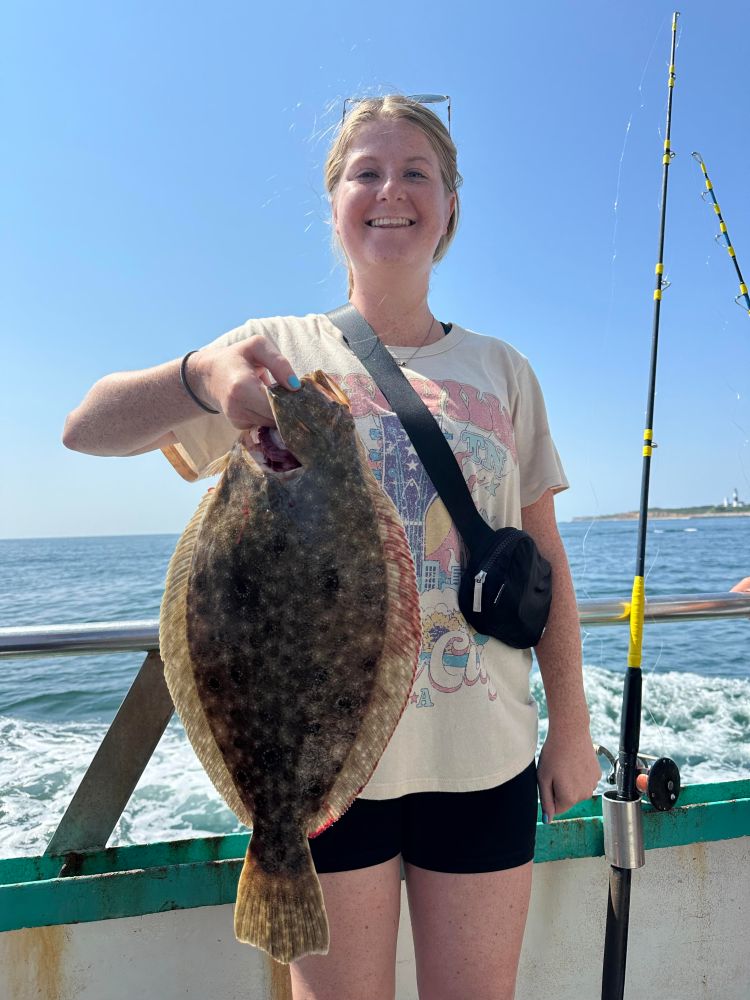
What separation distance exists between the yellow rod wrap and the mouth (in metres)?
1.42

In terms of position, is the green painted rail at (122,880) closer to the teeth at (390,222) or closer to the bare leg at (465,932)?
the bare leg at (465,932)

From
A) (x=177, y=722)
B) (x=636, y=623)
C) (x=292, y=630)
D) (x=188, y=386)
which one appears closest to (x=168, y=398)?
(x=188, y=386)

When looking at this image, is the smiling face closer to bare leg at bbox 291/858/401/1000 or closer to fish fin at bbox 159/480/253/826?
fish fin at bbox 159/480/253/826

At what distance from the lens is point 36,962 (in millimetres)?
1966

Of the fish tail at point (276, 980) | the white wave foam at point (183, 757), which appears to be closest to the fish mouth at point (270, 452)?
the fish tail at point (276, 980)

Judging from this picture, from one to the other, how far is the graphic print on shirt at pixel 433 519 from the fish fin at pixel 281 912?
0.46m

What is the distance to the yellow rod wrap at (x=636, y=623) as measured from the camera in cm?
225

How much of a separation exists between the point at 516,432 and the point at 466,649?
618 mm

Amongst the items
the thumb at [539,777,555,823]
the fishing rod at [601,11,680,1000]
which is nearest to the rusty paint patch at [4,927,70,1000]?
the thumb at [539,777,555,823]

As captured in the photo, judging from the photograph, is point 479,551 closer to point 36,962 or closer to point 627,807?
point 627,807

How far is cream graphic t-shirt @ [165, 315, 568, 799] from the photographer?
1491 millimetres

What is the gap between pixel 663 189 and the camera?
3.00 m

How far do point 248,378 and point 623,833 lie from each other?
181 cm

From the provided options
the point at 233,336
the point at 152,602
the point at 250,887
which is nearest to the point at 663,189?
the point at 233,336
